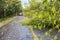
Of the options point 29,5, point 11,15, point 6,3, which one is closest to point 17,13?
point 11,15

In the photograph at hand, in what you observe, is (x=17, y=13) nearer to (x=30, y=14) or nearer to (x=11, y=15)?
(x=11, y=15)

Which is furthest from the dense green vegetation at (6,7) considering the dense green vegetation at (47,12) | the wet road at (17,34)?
the dense green vegetation at (47,12)

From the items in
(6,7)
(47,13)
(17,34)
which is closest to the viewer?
(47,13)

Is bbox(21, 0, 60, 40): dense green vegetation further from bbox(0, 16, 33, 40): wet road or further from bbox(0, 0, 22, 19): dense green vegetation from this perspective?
bbox(0, 0, 22, 19): dense green vegetation

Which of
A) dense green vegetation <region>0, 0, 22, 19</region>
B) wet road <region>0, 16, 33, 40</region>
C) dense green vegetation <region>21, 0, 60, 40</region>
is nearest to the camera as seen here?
dense green vegetation <region>21, 0, 60, 40</region>

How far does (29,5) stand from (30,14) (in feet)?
0.43

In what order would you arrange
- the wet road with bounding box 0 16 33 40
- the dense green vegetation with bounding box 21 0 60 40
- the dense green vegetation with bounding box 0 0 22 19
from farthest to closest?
the dense green vegetation with bounding box 0 0 22 19
the wet road with bounding box 0 16 33 40
the dense green vegetation with bounding box 21 0 60 40

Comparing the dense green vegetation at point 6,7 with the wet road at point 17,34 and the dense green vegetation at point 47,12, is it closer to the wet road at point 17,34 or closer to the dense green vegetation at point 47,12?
the wet road at point 17,34

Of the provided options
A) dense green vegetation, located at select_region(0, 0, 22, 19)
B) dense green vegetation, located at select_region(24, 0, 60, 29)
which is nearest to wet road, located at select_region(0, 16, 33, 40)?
dense green vegetation, located at select_region(24, 0, 60, 29)

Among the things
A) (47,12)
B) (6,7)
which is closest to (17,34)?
(47,12)

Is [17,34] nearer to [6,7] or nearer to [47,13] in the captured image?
[47,13]

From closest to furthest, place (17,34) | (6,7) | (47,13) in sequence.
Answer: (47,13) < (17,34) < (6,7)

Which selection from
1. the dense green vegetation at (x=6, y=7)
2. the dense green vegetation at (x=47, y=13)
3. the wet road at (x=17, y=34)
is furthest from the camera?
the dense green vegetation at (x=6, y=7)

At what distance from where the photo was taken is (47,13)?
1.34 metres
